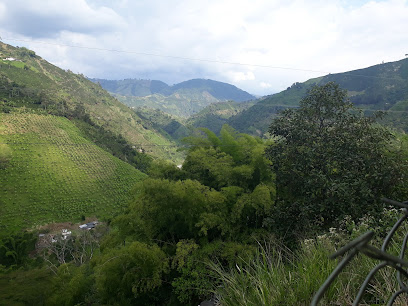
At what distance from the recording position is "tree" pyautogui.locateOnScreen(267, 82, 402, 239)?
457cm

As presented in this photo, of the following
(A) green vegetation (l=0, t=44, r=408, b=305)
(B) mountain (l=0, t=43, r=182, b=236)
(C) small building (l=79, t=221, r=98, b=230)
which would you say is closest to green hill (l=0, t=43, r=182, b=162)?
(B) mountain (l=0, t=43, r=182, b=236)

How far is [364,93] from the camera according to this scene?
73.2 m

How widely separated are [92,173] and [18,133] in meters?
15.2

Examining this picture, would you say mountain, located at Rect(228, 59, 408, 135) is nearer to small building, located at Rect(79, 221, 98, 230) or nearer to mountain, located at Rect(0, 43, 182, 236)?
mountain, located at Rect(0, 43, 182, 236)

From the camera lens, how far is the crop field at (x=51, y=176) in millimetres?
30250

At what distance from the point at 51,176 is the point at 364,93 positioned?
81.8 meters

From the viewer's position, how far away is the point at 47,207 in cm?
3103

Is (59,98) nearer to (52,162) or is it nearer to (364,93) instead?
(52,162)

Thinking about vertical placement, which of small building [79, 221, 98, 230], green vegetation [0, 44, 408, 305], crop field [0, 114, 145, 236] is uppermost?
green vegetation [0, 44, 408, 305]

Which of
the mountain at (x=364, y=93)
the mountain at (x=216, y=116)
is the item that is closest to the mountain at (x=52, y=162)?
the mountain at (x=364, y=93)

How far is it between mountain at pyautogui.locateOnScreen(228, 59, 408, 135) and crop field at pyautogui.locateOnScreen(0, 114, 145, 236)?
1466 inches

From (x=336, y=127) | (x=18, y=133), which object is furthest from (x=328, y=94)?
(x=18, y=133)

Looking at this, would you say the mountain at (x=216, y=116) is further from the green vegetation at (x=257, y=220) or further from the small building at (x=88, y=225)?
the green vegetation at (x=257, y=220)

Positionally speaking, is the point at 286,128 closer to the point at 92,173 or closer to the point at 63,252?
the point at 63,252
